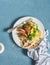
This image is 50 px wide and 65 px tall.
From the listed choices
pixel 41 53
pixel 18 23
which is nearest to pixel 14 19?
pixel 18 23

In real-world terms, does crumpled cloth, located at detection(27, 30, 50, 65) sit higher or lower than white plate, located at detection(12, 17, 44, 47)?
lower

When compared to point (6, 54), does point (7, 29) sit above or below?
above

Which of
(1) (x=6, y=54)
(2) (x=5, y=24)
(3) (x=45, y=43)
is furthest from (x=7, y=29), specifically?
(3) (x=45, y=43)

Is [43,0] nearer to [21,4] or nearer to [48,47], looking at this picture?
[21,4]

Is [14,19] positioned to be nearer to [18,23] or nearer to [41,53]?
[18,23]
